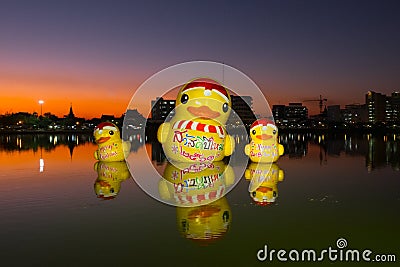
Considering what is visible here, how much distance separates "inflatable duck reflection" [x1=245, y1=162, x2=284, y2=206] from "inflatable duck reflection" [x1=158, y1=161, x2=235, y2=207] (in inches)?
30.2

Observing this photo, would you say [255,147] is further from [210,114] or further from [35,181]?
[35,181]

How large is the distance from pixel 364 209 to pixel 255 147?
330 inches

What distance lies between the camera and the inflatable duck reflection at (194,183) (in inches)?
369

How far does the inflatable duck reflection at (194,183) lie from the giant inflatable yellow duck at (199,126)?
1.97 feet

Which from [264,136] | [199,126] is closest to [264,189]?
[199,126]

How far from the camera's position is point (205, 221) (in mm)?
7312

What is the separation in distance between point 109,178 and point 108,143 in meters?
4.72

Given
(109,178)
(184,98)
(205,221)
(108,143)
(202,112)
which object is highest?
(184,98)

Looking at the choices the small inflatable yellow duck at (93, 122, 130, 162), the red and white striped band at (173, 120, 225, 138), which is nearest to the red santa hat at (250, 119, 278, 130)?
the red and white striped band at (173, 120, 225, 138)

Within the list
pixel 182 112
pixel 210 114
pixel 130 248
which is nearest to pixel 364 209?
pixel 130 248

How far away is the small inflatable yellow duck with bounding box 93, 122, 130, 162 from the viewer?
1702 cm
